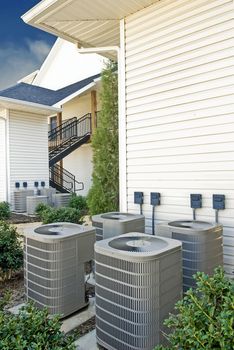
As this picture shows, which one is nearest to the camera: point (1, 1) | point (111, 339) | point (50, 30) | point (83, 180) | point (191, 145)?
point (111, 339)

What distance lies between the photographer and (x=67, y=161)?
1616 cm

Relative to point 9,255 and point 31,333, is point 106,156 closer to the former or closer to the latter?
point 9,255

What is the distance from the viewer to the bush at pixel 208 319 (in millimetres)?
1297

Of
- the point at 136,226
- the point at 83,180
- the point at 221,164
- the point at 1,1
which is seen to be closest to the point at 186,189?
the point at 221,164

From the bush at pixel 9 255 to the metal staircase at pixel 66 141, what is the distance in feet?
33.1

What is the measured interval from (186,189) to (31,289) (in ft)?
7.37

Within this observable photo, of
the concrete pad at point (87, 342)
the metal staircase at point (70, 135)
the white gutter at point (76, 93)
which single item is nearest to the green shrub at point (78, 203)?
the metal staircase at point (70, 135)

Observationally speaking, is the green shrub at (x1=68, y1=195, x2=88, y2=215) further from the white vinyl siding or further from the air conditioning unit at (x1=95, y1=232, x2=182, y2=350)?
the air conditioning unit at (x1=95, y1=232, x2=182, y2=350)

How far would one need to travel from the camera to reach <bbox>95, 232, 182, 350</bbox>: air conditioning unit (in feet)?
6.71

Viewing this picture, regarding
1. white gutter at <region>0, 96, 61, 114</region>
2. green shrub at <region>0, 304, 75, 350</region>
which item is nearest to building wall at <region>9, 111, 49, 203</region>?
white gutter at <region>0, 96, 61, 114</region>

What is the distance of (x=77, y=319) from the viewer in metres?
2.87

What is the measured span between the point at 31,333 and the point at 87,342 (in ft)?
3.40

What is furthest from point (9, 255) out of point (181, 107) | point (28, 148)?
point (28, 148)

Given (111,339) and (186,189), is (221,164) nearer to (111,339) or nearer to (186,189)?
(186,189)
